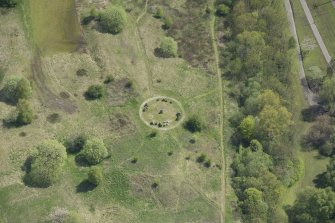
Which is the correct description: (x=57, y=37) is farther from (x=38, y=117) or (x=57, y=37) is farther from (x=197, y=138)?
(x=197, y=138)

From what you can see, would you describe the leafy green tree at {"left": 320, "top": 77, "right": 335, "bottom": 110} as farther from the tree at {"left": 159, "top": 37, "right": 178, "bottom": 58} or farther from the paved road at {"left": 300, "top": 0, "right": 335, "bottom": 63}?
the tree at {"left": 159, "top": 37, "right": 178, "bottom": 58}

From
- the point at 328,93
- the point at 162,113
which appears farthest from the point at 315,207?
the point at 162,113

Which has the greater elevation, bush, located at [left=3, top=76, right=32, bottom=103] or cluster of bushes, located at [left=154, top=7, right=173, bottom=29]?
cluster of bushes, located at [left=154, top=7, right=173, bottom=29]

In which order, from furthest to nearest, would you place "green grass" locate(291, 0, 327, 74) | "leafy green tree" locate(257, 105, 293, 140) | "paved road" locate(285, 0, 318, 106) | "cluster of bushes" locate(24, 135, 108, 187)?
1. "green grass" locate(291, 0, 327, 74)
2. "paved road" locate(285, 0, 318, 106)
3. "leafy green tree" locate(257, 105, 293, 140)
4. "cluster of bushes" locate(24, 135, 108, 187)

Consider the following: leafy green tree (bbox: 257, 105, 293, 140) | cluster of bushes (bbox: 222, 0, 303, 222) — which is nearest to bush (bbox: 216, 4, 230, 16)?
cluster of bushes (bbox: 222, 0, 303, 222)

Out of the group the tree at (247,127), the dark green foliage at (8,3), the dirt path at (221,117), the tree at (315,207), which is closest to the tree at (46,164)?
the dirt path at (221,117)

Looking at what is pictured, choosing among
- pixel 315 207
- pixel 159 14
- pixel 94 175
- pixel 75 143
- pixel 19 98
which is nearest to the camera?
pixel 94 175

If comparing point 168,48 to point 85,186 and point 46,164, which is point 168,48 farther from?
point 46,164
